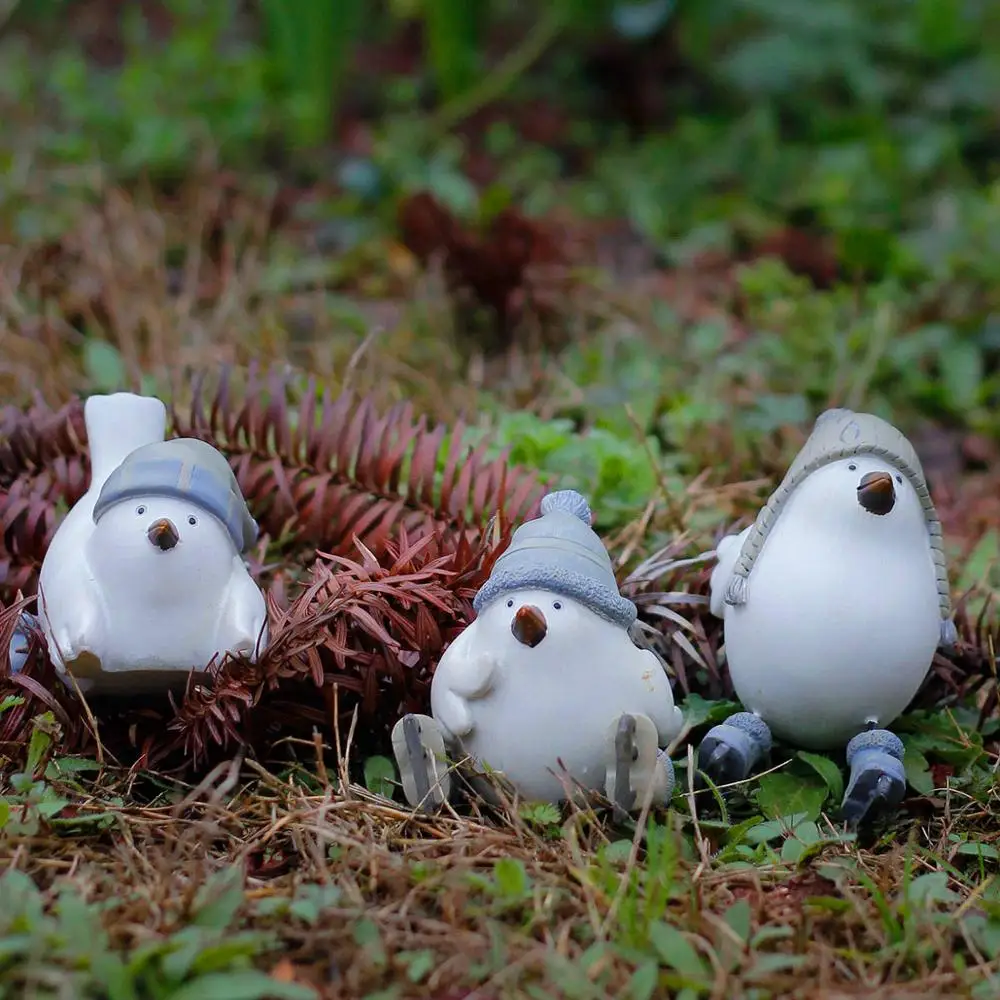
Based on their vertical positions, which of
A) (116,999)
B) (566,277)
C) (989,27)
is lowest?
(116,999)

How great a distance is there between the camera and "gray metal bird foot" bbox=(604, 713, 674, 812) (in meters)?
1.57

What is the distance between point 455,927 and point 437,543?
62cm

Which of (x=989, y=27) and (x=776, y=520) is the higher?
(x=989, y=27)

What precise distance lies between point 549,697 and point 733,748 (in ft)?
1.05

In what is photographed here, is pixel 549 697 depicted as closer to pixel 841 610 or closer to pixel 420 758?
pixel 420 758

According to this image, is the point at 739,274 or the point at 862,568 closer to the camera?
the point at 862,568

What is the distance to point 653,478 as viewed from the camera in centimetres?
235

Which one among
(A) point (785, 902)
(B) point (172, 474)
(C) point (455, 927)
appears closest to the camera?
(C) point (455, 927)

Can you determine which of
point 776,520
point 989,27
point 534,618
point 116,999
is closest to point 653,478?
point 776,520

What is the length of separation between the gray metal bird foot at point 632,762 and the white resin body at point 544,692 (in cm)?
2

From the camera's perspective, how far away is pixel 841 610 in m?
1.69

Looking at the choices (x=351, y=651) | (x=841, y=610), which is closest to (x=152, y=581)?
(x=351, y=651)

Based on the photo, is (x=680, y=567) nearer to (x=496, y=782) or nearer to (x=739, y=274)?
(x=496, y=782)

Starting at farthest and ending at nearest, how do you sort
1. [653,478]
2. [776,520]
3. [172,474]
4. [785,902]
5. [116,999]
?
[653,478] < [776,520] < [172,474] < [785,902] < [116,999]
